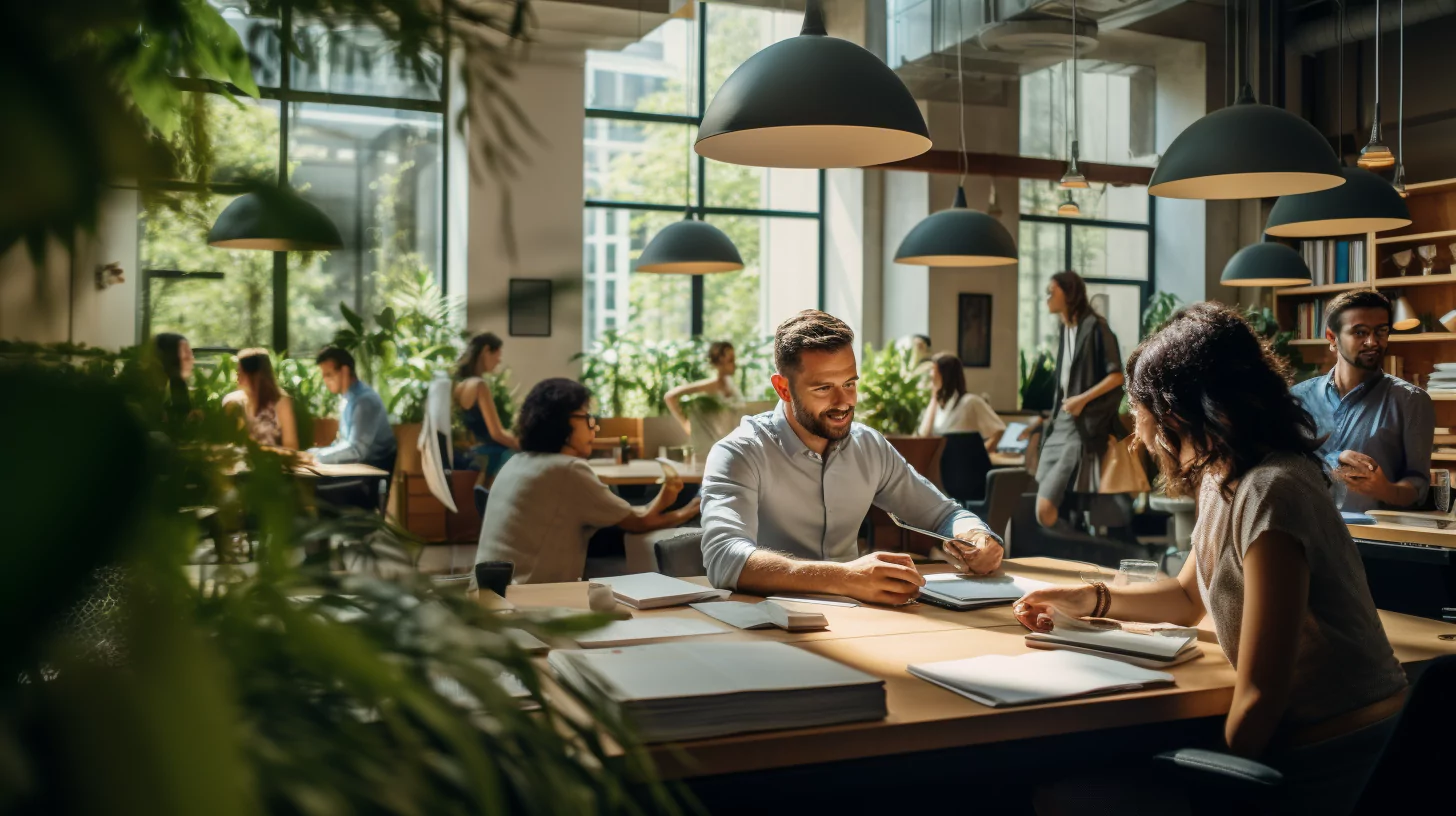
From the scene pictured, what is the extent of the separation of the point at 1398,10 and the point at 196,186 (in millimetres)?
10840

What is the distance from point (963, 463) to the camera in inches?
273

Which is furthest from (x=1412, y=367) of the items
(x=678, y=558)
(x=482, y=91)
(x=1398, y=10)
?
(x=482, y=91)

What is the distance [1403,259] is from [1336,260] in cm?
63

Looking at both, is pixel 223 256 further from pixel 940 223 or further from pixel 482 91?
pixel 940 223

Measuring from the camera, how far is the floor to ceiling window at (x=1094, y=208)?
11.4 metres

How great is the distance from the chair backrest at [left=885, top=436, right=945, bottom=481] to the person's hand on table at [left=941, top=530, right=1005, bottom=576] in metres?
3.30

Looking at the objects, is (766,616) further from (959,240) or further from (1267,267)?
(1267,267)

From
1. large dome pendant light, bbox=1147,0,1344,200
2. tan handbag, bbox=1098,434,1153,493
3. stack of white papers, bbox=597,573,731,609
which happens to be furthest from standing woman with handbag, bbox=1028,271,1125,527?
stack of white papers, bbox=597,573,731,609

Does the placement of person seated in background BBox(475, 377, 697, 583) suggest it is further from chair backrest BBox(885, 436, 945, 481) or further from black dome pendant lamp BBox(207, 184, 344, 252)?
black dome pendant lamp BBox(207, 184, 344, 252)

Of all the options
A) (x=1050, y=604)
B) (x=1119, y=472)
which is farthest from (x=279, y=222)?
(x=1119, y=472)

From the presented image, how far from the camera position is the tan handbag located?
607 centimetres

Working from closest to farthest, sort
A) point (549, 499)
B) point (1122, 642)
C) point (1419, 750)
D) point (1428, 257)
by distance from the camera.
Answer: point (1419, 750) < point (1122, 642) < point (549, 499) < point (1428, 257)

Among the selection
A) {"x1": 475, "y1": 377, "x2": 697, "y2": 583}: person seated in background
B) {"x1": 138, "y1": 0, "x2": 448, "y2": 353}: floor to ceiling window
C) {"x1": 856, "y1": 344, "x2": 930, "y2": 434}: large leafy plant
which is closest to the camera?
{"x1": 138, "y1": 0, "x2": 448, "y2": 353}: floor to ceiling window

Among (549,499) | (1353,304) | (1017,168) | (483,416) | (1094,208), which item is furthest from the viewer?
(1094,208)
